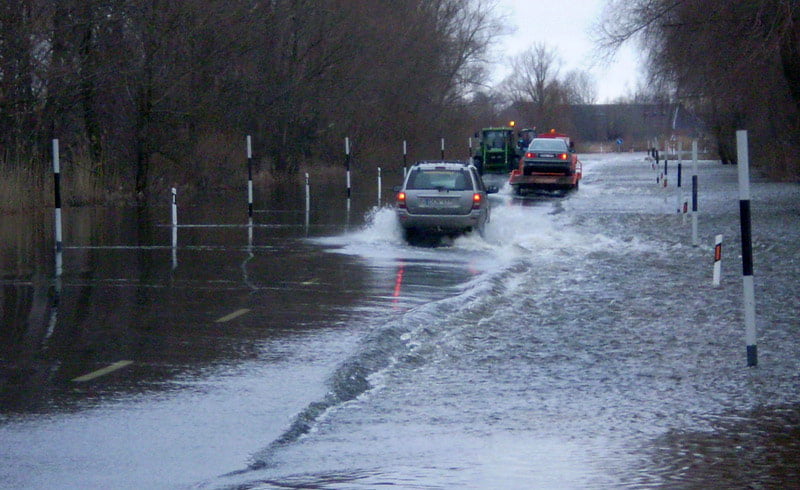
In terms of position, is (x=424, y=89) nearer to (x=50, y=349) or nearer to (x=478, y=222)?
(x=478, y=222)

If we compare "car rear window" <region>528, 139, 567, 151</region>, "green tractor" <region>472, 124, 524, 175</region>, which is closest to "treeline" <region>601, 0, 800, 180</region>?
"car rear window" <region>528, 139, 567, 151</region>

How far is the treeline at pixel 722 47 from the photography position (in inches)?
896

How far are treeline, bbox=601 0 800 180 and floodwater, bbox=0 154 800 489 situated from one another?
6517mm

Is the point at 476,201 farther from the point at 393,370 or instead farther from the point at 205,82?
the point at 205,82

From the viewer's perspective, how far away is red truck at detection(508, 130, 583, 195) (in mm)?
39812

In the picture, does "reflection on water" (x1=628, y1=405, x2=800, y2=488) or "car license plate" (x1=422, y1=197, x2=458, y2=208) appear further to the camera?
"car license plate" (x1=422, y1=197, x2=458, y2=208)

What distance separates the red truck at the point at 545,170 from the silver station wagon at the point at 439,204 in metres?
20.0

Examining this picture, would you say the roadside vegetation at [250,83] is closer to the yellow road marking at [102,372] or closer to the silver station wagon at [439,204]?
the silver station wagon at [439,204]

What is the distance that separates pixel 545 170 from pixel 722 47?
53.7 ft

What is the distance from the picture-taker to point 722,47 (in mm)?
23891

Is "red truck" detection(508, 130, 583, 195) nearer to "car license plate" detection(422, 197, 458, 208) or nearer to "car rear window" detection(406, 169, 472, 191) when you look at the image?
"car rear window" detection(406, 169, 472, 191)

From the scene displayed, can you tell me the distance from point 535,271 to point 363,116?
133 ft

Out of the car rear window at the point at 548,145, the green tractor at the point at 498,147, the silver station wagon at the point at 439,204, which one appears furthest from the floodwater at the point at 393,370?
the green tractor at the point at 498,147

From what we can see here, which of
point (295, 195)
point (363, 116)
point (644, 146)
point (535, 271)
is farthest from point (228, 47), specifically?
point (644, 146)
